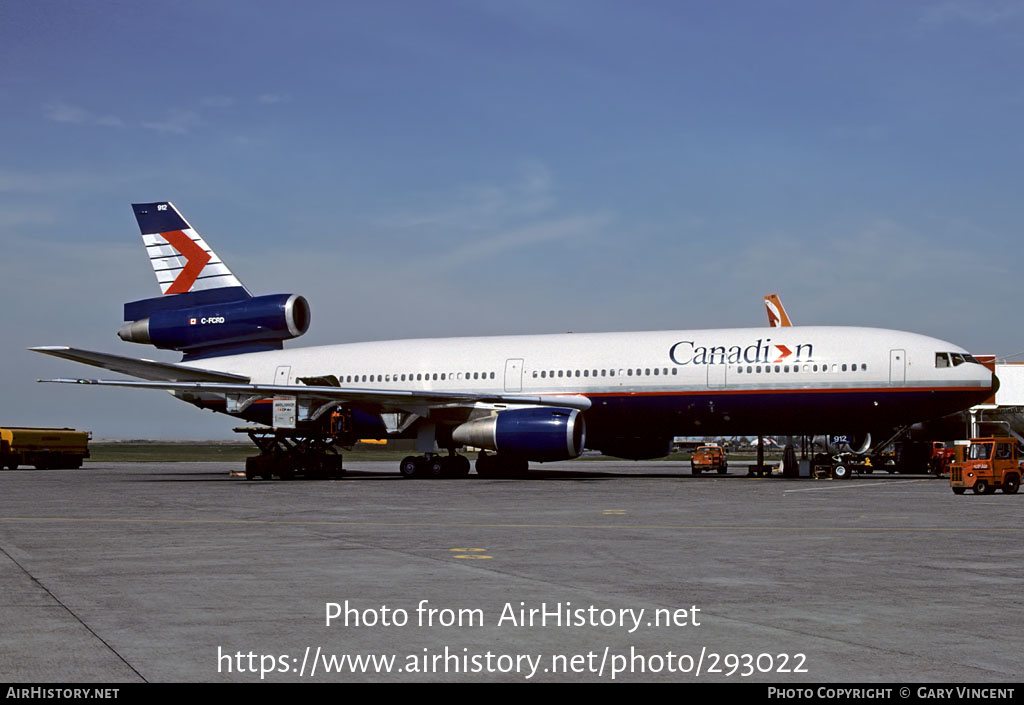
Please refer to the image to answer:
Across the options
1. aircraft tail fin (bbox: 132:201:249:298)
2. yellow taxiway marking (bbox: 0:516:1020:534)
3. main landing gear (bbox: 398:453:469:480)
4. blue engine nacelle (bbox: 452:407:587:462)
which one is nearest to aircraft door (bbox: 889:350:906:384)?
blue engine nacelle (bbox: 452:407:587:462)

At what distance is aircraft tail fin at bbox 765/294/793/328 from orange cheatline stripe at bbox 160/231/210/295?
130 ft

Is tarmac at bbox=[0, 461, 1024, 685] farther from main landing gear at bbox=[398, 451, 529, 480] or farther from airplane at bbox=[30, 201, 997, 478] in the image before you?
main landing gear at bbox=[398, 451, 529, 480]

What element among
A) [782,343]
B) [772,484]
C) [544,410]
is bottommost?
[772,484]

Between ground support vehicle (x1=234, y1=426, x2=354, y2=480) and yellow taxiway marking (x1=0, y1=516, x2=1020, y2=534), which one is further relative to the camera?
ground support vehicle (x1=234, y1=426, x2=354, y2=480)

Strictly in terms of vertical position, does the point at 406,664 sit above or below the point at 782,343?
below

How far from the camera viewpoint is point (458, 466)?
3738cm

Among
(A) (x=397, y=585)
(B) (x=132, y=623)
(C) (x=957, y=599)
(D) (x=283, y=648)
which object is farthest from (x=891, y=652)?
(B) (x=132, y=623)

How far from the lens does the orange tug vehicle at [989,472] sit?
2608cm

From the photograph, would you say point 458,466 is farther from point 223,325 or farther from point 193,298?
point 193,298

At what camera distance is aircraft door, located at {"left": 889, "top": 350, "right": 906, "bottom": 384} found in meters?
31.4

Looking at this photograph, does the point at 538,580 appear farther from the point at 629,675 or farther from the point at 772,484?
the point at 772,484

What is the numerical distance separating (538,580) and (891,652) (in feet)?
13.9

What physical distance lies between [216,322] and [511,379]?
12.4m
